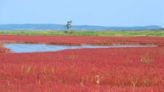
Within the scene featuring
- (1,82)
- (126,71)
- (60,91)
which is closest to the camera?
(60,91)

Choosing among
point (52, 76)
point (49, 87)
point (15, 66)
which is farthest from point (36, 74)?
point (49, 87)

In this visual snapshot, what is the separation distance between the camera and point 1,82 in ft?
41.2

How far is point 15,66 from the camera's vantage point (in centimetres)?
1688

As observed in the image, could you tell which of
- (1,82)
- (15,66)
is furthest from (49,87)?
(15,66)

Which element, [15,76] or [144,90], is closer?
[144,90]

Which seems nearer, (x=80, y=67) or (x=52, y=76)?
(x=52, y=76)

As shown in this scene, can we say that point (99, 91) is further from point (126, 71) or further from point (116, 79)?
point (126, 71)

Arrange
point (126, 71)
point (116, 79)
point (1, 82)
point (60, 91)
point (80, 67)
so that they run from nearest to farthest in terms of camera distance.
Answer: point (60, 91) < point (1, 82) < point (116, 79) < point (126, 71) < point (80, 67)

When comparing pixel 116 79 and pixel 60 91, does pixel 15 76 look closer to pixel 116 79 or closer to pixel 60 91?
pixel 116 79

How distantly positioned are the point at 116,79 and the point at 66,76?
1491 mm

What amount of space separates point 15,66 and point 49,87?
5.88 m

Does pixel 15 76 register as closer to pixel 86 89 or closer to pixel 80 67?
pixel 80 67

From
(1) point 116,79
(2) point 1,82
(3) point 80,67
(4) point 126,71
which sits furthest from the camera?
(3) point 80,67

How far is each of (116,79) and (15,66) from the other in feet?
13.0
